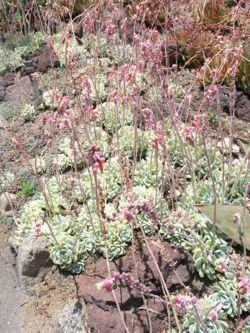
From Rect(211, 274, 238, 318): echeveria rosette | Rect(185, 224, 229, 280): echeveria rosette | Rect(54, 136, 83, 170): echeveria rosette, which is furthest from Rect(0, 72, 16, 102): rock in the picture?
Rect(211, 274, 238, 318): echeveria rosette

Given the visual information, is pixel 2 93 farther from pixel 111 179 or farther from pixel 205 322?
pixel 205 322

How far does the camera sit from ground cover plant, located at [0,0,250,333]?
8.13ft

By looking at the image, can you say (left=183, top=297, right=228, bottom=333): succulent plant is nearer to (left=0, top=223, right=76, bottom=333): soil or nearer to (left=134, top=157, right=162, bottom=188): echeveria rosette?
(left=0, top=223, right=76, bottom=333): soil

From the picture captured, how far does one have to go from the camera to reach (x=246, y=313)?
2.47 m

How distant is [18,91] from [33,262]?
78.5 inches

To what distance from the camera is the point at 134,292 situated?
8.54 ft

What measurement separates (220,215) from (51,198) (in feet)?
3.52

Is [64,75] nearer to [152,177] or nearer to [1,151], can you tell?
[1,151]

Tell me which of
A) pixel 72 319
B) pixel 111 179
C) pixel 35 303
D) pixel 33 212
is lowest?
pixel 35 303

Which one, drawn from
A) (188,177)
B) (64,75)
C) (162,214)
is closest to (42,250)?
(162,214)

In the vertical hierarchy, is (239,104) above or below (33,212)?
above

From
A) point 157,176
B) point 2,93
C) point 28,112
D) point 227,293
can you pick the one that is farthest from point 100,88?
point 227,293

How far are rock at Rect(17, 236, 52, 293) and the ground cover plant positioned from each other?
0.08 meters

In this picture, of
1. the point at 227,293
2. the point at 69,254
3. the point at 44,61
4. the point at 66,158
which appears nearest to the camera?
the point at 227,293
